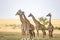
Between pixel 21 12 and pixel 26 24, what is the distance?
0.93 metres

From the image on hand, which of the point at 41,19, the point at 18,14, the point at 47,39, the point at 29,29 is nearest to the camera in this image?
the point at 29,29

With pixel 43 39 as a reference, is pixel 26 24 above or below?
above

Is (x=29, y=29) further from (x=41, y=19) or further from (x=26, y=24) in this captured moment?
(x=41, y=19)

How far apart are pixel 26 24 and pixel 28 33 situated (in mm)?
477

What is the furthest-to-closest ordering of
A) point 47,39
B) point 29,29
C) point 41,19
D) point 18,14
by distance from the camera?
point 41,19, point 47,39, point 18,14, point 29,29

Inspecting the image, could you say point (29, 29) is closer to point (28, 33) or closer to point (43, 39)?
point (28, 33)

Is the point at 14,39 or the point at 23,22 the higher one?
the point at 23,22

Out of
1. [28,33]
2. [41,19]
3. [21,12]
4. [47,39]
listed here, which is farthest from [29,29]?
[41,19]

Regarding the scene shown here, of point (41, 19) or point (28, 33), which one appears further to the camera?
point (41, 19)

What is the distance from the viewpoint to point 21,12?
14.8m

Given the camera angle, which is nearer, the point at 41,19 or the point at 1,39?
the point at 1,39

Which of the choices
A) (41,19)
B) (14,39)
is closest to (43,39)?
(14,39)

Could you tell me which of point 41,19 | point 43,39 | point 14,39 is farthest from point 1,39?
point 41,19

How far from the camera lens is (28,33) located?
14.2 metres
